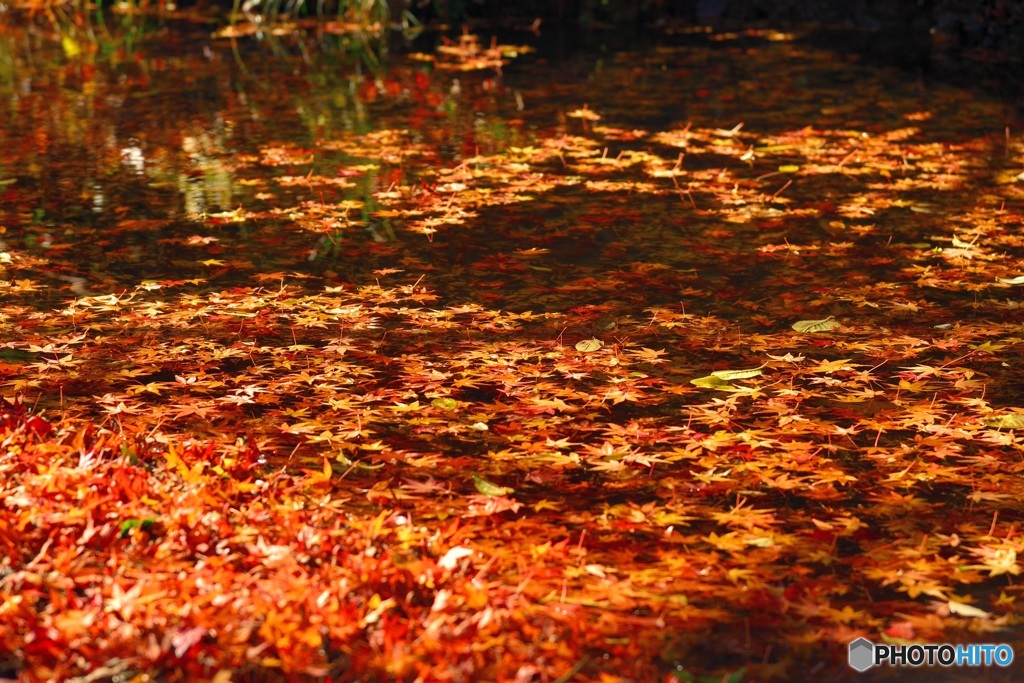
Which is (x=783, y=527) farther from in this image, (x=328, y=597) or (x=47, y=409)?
(x=47, y=409)

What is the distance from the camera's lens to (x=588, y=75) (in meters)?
8.83

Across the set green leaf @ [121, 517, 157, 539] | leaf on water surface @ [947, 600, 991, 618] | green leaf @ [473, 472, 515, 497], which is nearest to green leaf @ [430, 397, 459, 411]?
green leaf @ [473, 472, 515, 497]

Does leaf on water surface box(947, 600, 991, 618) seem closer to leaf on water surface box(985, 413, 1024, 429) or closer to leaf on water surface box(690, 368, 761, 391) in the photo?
leaf on water surface box(985, 413, 1024, 429)

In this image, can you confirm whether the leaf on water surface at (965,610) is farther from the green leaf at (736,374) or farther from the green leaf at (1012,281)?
the green leaf at (1012,281)

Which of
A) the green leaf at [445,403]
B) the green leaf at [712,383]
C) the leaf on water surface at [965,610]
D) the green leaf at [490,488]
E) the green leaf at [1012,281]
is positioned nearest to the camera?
the leaf on water surface at [965,610]

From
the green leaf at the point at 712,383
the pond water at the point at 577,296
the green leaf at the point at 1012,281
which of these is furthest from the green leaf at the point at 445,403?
the green leaf at the point at 1012,281

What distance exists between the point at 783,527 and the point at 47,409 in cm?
217

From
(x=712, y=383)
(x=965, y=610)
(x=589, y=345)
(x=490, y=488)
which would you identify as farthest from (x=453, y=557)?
(x=589, y=345)

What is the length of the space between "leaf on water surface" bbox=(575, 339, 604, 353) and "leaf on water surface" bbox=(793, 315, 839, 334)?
2.36ft

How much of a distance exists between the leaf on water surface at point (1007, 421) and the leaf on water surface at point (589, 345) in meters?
1.25

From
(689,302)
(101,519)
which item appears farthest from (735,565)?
(689,302)

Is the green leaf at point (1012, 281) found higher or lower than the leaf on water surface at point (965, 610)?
higher

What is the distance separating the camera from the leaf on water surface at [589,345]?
13.0ft

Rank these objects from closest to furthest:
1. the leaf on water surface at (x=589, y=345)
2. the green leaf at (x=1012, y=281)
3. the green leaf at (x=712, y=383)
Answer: the green leaf at (x=712, y=383)
the leaf on water surface at (x=589, y=345)
the green leaf at (x=1012, y=281)
